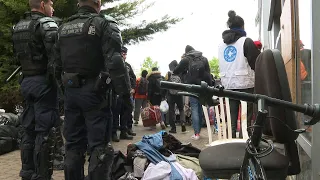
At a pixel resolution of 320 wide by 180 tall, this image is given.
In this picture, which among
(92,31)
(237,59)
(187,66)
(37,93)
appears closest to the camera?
(92,31)

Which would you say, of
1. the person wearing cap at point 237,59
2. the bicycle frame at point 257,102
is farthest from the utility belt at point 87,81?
the person wearing cap at point 237,59

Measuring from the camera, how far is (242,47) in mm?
5078

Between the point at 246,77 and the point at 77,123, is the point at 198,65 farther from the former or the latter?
the point at 77,123

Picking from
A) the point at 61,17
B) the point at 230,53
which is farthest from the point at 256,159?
the point at 61,17

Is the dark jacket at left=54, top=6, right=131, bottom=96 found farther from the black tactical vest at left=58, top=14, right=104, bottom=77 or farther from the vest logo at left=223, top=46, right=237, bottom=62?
the vest logo at left=223, top=46, right=237, bottom=62

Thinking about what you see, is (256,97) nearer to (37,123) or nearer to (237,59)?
(37,123)

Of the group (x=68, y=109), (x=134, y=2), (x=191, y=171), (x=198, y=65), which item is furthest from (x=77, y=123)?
(x=134, y=2)

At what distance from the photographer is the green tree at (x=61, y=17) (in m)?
8.91

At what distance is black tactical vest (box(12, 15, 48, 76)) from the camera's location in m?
4.21

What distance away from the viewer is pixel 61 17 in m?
10.6

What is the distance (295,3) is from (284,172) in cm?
199

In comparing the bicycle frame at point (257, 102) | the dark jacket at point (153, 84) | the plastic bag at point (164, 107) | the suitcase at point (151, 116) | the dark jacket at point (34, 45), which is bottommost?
the suitcase at point (151, 116)

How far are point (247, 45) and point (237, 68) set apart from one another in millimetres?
356

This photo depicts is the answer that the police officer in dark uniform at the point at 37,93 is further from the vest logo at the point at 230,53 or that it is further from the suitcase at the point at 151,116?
the suitcase at the point at 151,116
